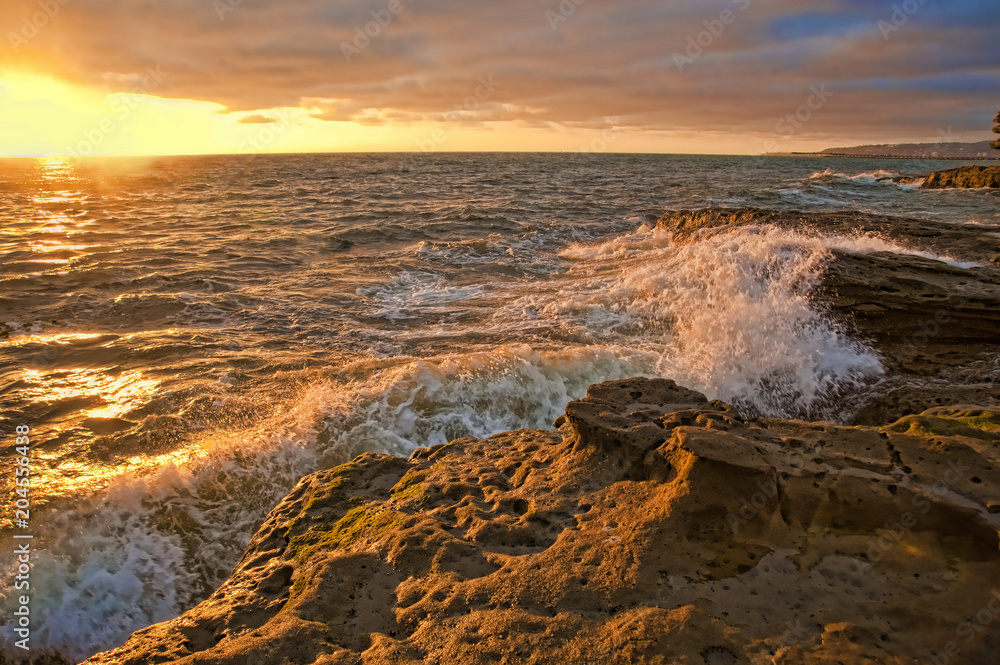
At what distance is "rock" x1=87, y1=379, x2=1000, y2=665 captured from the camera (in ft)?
7.16

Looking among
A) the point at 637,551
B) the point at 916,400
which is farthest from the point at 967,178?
the point at 637,551

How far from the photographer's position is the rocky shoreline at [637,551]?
2184mm

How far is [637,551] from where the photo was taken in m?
2.62

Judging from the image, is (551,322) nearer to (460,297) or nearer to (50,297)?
(460,297)

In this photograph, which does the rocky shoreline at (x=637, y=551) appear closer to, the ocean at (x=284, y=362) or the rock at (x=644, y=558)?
the rock at (x=644, y=558)

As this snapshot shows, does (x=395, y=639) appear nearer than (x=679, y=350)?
Yes

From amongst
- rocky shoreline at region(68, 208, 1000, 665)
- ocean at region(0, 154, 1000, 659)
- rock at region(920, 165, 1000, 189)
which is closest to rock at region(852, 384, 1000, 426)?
ocean at region(0, 154, 1000, 659)

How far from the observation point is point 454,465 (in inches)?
148

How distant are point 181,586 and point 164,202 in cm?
2667

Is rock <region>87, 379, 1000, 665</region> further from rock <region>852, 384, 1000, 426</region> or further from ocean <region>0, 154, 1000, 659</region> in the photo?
rock <region>852, 384, 1000, 426</region>

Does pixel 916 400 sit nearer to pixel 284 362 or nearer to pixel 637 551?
pixel 637 551

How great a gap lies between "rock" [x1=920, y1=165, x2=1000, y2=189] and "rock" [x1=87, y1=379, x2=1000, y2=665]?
3819cm

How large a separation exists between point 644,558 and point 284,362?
5730 millimetres

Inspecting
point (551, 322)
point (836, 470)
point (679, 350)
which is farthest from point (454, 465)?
point (551, 322)
